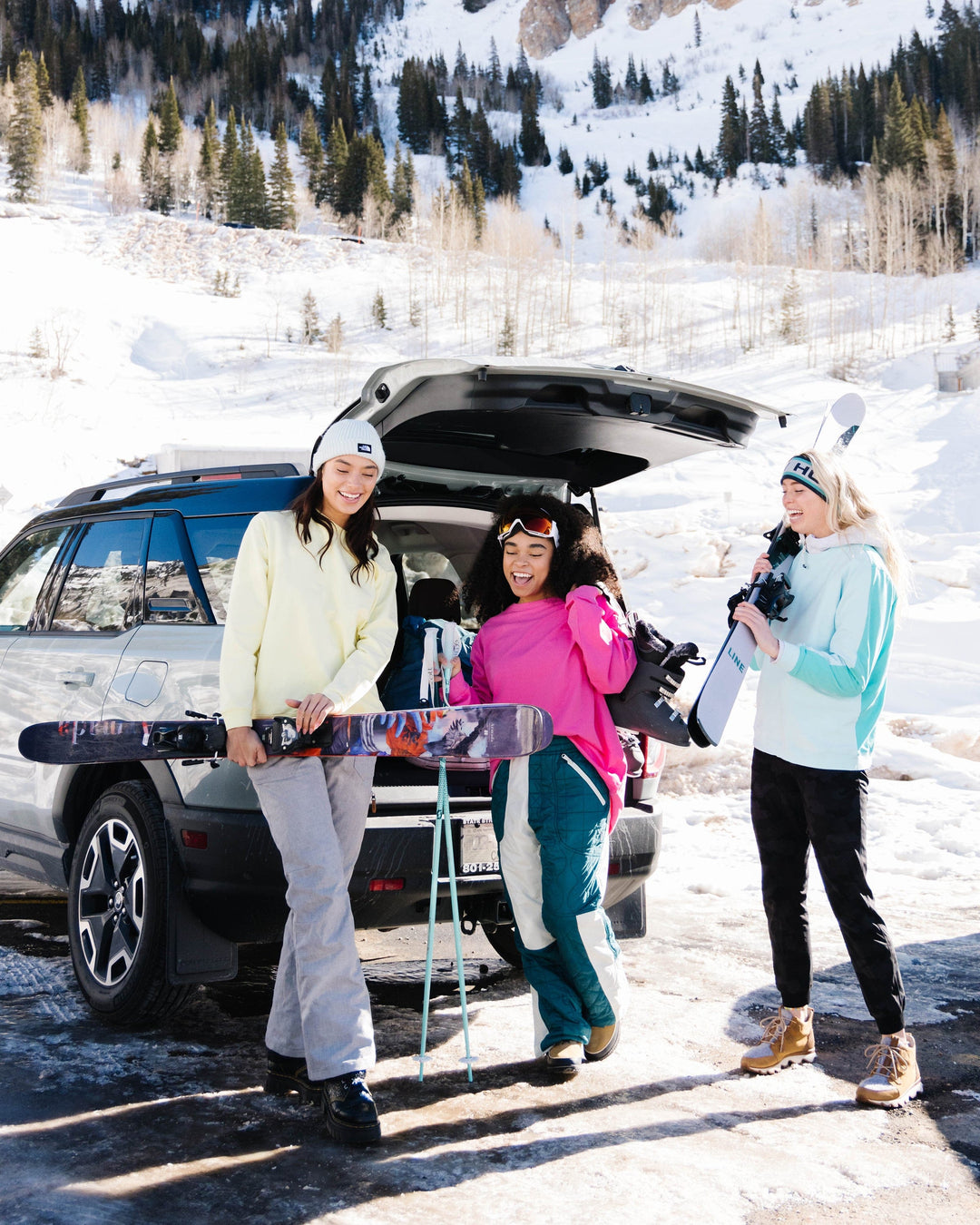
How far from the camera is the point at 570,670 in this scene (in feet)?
11.3

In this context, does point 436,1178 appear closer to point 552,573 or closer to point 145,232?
point 552,573

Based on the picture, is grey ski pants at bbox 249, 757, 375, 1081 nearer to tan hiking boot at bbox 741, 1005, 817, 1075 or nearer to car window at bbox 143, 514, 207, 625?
car window at bbox 143, 514, 207, 625

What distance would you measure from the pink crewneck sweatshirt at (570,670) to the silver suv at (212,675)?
0.38m

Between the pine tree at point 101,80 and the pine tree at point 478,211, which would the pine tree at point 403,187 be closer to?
the pine tree at point 478,211

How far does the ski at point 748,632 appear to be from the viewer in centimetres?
315

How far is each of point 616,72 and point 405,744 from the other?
169 metres

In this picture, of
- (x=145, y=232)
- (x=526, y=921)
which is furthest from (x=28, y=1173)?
(x=145, y=232)

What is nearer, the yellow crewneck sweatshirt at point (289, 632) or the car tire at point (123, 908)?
the yellow crewneck sweatshirt at point (289, 632)

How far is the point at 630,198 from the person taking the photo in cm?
9988

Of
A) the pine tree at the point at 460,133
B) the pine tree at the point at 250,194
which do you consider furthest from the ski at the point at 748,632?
the pine tree at the point at 460,133

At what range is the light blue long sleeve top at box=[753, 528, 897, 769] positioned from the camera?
326 centimetres

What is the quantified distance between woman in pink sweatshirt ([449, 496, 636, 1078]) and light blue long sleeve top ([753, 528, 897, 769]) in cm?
49

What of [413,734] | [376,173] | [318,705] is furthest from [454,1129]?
[376,173]

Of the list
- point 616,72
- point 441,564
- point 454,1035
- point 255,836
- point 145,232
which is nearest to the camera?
point 255,836
